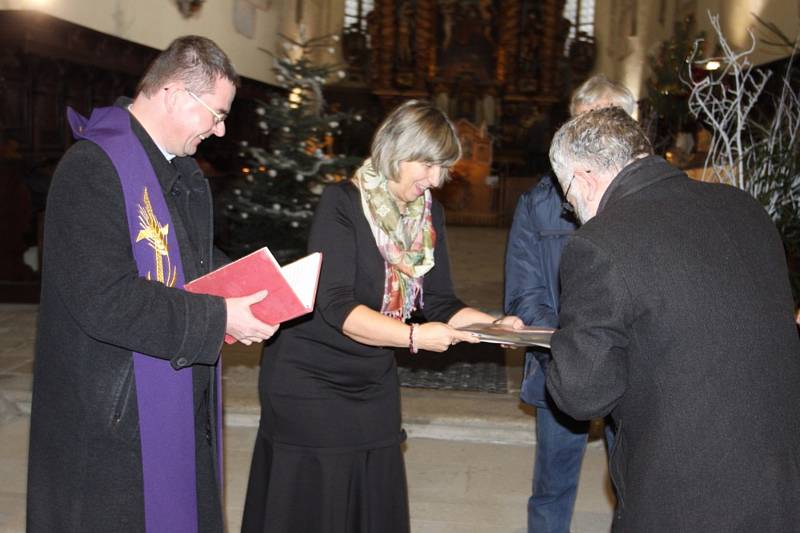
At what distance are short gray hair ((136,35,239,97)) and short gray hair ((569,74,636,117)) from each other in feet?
4.06

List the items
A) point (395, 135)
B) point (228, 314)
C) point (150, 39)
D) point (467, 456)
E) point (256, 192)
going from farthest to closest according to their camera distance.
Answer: point (150, 39) → point (256, 192) → point (467, 456) → point (395, 135) → point (228, 314)

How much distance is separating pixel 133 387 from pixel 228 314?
272 millimetres

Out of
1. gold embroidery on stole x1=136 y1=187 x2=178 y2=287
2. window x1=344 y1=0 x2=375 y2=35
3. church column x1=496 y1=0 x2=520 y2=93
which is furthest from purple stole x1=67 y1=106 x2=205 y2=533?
window x1=344 y1=0 x2=375 y2=35

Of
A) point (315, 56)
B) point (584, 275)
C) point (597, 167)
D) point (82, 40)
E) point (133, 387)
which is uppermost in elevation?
point (315, 56)

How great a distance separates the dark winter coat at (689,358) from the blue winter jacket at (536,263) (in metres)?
1.10

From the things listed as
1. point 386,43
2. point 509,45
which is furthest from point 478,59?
point 386,43

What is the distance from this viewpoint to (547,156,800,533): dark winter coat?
1.57 m

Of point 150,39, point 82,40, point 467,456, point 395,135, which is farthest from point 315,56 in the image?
point 395,135

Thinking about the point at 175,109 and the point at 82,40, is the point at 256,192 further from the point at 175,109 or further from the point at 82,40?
the point at 175,109

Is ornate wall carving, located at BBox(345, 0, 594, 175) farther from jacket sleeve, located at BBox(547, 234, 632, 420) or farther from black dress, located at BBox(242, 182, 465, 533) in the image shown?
jacket sleeve, located at BBox(547, 234, 632, 420)

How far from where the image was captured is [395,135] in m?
2.37

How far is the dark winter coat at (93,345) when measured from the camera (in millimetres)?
1767

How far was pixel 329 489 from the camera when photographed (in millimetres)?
2436

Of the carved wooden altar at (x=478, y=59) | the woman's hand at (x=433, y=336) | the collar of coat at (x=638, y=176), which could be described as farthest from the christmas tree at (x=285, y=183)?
the carved wooden altar at (x=478, y=59)
